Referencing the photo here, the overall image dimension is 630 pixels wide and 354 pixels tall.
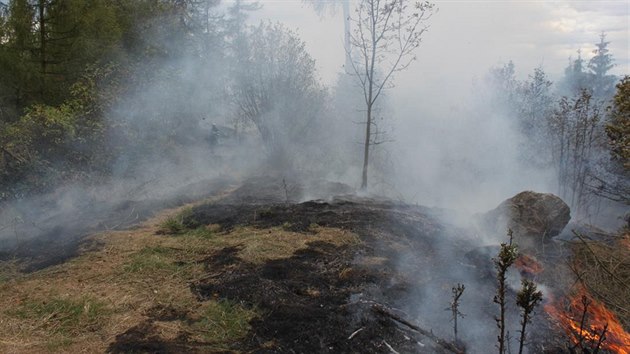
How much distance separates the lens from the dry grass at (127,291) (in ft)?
13.8

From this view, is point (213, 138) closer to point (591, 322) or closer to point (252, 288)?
point (252, 288)

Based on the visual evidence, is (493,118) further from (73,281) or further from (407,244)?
(73,281)

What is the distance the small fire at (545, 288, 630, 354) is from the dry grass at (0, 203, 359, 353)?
2904 millimetres

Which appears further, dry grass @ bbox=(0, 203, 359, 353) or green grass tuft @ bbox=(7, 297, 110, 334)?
green grass tuft @ bbox=(7, 297, 110, 334)

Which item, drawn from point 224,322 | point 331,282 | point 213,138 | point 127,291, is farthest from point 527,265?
point 213,138

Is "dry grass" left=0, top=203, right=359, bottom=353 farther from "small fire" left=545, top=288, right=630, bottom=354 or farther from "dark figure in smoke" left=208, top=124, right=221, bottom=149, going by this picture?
"dark figure in smoke" left=208, top=124, right=221, bottom=149

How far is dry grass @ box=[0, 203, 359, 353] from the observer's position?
13.8 ft

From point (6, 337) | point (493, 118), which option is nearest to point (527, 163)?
point (493, 118)

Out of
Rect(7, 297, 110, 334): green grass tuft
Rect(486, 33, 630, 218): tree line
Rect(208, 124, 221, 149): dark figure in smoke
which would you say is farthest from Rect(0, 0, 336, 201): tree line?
Rect(486, 33, 630, 218): tree line

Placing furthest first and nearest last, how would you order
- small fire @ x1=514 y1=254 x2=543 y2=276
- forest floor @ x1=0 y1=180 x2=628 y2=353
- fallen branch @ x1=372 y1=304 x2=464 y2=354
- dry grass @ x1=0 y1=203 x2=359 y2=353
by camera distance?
small fire @ x1=514 y1=254 x2=543 y2=276 → dry grass @ x1=0 y1=203 x2=359 y2=353 → forest floor @ x1=0 y1=180 x2=628 y2=353 → fallen branch @ x1=372 y1=304 x2=464 y2=354

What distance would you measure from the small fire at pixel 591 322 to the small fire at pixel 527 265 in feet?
1.92

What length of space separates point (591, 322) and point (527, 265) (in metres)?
1.18

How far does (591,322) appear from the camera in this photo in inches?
176

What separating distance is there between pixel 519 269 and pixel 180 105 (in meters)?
12.4
